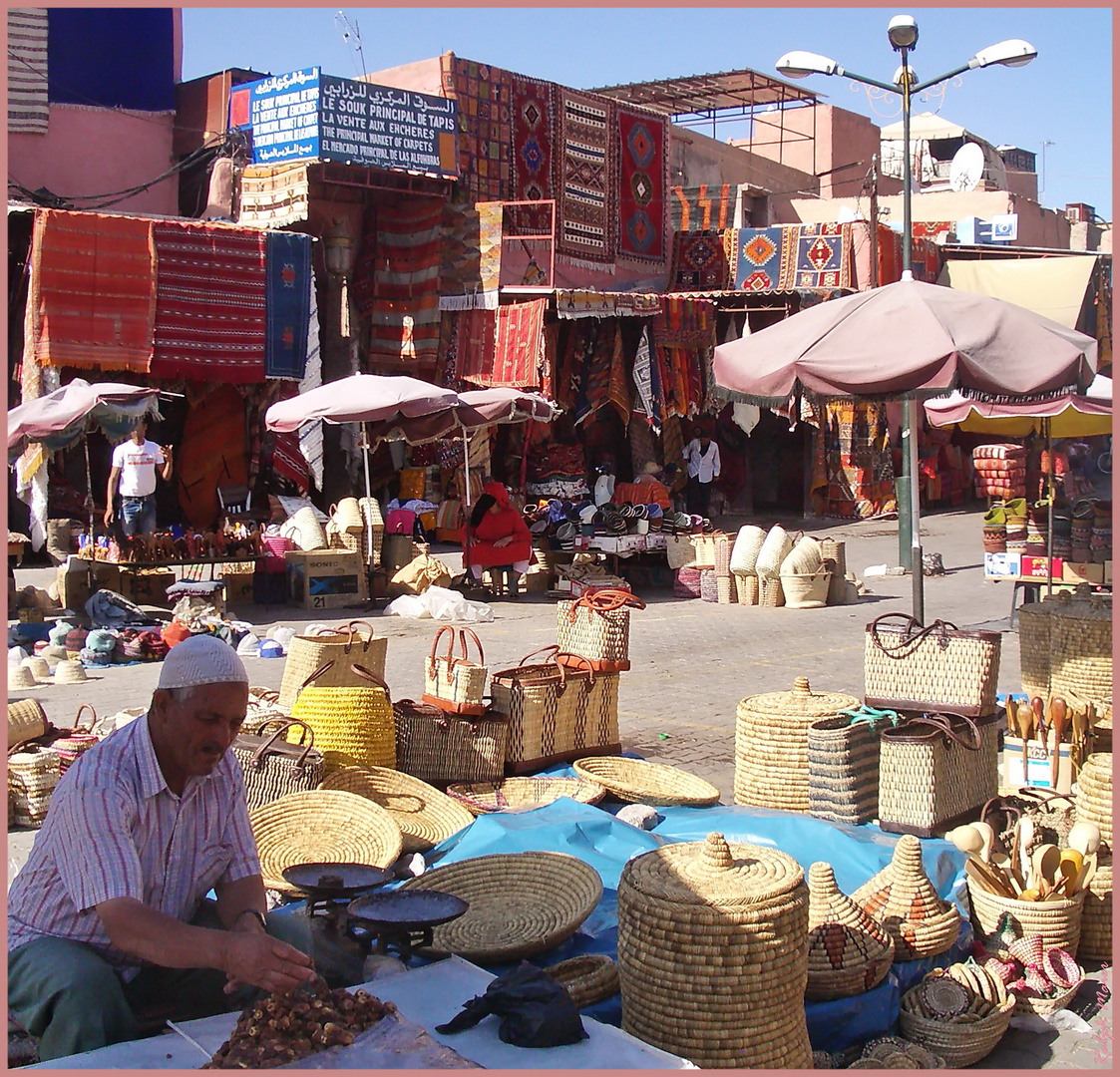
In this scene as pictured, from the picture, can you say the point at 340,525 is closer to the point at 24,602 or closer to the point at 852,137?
the point at 24,602

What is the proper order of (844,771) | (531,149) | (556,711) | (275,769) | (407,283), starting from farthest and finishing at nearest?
(531,149)
(407,283)
(556,711)
(844,771)
(275,769)

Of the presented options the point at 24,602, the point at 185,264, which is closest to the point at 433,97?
the point at 185,264

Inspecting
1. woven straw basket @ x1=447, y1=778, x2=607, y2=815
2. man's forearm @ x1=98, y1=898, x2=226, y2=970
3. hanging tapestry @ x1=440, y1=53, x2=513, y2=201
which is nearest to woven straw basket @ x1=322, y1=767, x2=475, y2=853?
woven straw basket @ x1=447, y1=778, x2=607, y2=815

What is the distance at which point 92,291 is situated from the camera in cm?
1400

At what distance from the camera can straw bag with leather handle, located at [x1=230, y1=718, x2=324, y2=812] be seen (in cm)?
490

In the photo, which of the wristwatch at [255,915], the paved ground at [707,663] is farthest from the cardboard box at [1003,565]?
the wristwatch at [255,915]

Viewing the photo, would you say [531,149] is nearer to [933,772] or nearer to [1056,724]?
[1056,724]

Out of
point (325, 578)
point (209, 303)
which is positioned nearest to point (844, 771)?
point (325, 578)

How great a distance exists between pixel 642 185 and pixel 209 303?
8.77 meters

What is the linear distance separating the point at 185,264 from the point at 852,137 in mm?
19526

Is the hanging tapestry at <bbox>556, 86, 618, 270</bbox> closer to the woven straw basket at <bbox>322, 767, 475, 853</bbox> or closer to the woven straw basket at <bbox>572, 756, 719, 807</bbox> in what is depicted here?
the woven straw basket at <bbox>572, 756, 719, 807</bbox>

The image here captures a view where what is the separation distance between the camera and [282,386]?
52.3 ft

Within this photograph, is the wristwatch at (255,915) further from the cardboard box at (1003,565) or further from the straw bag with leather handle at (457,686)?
the cardboard box at (1003,565)

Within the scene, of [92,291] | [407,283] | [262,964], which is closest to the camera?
[262,964]
